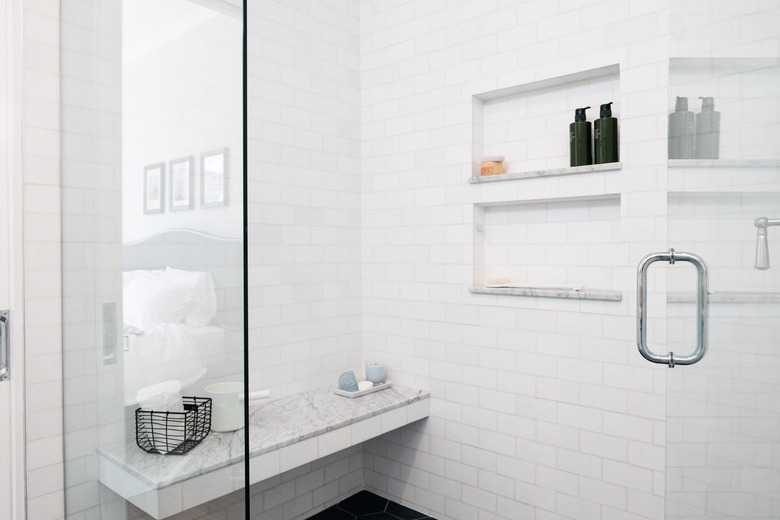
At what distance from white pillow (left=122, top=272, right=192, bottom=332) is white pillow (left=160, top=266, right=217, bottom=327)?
0.01 m

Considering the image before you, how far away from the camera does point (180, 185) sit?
1.12m

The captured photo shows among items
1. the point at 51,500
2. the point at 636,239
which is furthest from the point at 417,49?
the point at 51,500

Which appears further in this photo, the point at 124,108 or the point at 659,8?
the point at 659,8

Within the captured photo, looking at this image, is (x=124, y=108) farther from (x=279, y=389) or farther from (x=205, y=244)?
(x=279, y=389)

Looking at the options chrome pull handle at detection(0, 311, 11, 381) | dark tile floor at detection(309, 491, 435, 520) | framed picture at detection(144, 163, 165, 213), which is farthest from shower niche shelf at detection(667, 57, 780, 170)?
dark tile floor at detection(309, 491, 435, 520)

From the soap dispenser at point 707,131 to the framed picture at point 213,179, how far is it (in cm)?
94

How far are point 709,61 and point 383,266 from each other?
199 cm

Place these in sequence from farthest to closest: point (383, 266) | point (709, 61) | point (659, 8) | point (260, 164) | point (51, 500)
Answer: point (383, 266) < point (260, 164) < point (659, 8) < point (51, 500) < point (709, 61)

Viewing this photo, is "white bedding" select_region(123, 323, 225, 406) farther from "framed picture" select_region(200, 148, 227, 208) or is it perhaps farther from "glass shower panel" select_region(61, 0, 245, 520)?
"framed picture" select_region(200, 148, 227, 208)

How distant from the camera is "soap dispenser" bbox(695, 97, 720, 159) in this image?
3.21 feet

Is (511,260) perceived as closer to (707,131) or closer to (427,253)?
(427,253)

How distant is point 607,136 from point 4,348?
86.6 inches

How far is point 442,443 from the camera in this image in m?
2.60

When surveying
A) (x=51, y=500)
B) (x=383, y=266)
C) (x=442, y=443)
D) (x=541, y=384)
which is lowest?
(x=442, y=443)
